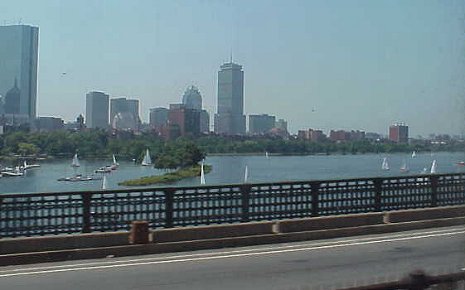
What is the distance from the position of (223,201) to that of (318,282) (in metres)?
6.06

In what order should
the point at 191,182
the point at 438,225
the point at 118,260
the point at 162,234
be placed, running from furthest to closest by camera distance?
the point at 438,225
the point at 191,182
the point at 162,234
the point at 118,260

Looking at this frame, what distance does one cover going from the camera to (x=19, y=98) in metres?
14.2

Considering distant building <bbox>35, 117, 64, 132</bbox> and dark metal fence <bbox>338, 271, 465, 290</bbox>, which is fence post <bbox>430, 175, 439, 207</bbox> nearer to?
distant building <bbox>35, 117, 64, 132</bbox>

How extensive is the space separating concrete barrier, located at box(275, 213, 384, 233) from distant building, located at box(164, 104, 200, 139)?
308cm

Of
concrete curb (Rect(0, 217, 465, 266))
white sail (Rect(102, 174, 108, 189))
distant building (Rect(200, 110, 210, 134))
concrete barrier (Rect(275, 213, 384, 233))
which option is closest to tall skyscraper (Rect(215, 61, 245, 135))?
distant building (Rect(200, 110, 210, 134))

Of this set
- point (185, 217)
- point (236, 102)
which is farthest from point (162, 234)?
point (236, 102)

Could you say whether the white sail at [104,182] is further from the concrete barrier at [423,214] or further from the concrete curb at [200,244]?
the concrete barrier at [423,214]

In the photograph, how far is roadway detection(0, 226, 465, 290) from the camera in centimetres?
1108

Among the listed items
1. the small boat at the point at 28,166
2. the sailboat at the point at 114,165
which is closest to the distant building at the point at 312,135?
the sailboat at the point at 114,165

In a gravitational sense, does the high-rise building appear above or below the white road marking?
above

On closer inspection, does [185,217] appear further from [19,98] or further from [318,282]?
[318,282]

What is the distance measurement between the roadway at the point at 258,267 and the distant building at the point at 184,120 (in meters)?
3.48

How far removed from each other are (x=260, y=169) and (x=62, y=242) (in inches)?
311

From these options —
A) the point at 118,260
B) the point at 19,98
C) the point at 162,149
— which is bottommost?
the point at 118,260
